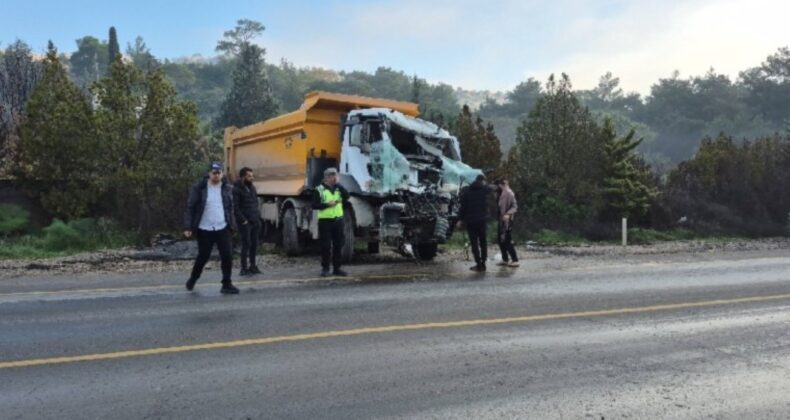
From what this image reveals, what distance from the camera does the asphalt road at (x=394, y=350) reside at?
14.8 feet

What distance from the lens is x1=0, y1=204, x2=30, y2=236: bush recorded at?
15.8 meters

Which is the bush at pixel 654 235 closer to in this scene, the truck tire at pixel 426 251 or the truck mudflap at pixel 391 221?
the truck tire at pixel 426 251

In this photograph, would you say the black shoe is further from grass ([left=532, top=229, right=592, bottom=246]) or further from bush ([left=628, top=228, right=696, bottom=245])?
bush ([left=628, top=228, right=696, bottom=245])

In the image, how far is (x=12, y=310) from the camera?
7551 millimetres

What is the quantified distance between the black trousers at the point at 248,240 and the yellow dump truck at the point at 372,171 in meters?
2.02

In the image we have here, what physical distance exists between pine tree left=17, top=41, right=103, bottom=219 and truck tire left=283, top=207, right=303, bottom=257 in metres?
5.44

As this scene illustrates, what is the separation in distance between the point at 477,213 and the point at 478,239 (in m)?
0.45

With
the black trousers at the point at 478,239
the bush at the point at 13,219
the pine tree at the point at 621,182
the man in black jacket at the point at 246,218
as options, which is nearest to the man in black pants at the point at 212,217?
the man in black jacket at the point at 246,218

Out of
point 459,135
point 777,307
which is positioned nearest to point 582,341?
point 777,307

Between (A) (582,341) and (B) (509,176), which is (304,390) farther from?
(B) (509,176)

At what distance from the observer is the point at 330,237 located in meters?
10.8

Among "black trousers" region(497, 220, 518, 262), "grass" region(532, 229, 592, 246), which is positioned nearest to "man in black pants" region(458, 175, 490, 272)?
"black trousers" region(497, 220, 518, 262)

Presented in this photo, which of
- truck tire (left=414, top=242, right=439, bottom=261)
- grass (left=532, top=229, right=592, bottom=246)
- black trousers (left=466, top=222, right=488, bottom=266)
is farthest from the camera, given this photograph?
grass (left=532, top=229, right=592, bottom=246)

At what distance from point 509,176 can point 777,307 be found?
13.6 m
